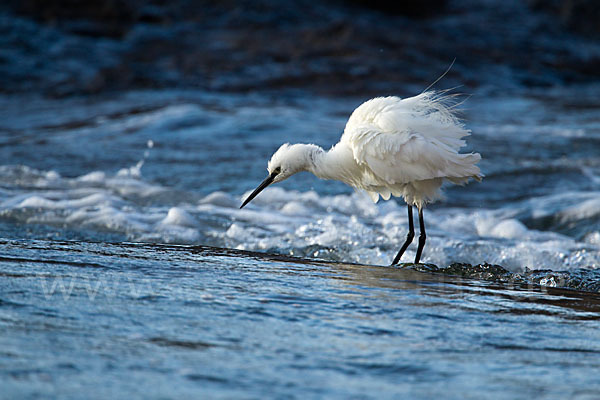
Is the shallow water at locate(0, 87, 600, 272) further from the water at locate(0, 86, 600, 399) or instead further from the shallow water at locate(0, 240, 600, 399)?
the shallow water at locate(0, 240, 600, 399)

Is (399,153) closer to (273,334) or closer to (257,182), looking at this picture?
(273,334)

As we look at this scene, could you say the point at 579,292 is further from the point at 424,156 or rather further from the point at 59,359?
the point at 59,359

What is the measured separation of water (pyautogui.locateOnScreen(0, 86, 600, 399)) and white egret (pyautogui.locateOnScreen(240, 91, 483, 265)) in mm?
639

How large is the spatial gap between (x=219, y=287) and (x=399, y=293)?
850 mm

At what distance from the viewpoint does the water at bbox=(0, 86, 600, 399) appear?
2.32m

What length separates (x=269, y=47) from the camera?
17.7m

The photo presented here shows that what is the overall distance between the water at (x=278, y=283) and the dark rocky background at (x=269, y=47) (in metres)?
6.30

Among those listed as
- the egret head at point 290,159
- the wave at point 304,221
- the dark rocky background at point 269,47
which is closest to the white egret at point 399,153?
the egret head at point 290,159

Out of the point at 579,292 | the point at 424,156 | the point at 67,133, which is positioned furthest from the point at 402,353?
the point at 67,133

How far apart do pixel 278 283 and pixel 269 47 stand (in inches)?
576

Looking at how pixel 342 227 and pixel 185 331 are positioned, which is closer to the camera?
pixel 185 331

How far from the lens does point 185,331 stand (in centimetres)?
267

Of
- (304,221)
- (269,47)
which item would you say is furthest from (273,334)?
(269,47)

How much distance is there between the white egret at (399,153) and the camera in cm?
497
